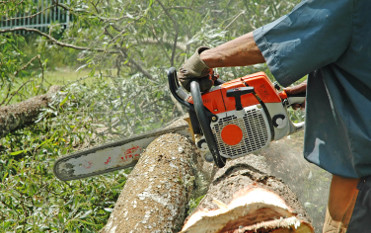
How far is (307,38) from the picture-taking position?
57.1 inches

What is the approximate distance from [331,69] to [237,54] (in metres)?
0.42

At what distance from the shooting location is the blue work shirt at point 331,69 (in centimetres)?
141

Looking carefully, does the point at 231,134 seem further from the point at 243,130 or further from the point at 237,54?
the point at 237,54

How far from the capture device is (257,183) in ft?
6.26

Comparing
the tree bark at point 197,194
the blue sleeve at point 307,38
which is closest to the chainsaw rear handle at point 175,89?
the tree bark at point 197,194

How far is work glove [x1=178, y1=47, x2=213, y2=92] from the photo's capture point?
205 cm

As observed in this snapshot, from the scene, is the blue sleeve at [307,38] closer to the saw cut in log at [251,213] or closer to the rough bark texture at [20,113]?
the saw cut in log at [251,213]

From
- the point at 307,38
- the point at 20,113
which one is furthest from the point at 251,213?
the point at 20,113

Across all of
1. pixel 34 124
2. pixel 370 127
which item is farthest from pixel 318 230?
pixel 34 124

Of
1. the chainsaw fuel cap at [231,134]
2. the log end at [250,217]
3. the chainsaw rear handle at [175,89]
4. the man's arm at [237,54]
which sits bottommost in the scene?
the log end at [250,217]

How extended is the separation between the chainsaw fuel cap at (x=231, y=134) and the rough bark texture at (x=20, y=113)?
252cm

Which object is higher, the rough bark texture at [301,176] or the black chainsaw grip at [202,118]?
the black chainsaw grip at [202,118]

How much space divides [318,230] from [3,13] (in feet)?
12.8

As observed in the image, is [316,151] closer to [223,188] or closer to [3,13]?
[223,188]
